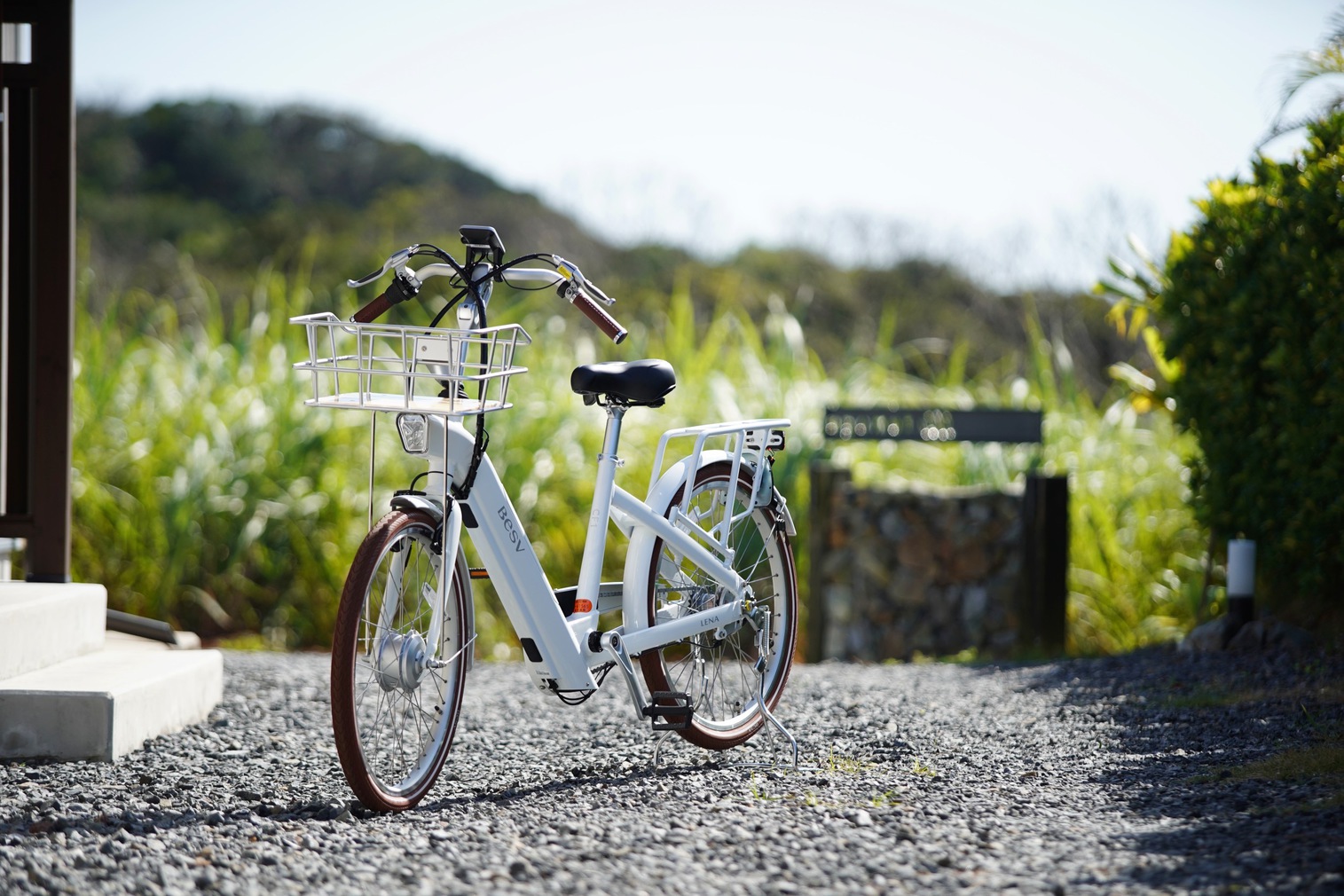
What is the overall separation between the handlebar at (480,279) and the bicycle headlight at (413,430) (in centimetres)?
25

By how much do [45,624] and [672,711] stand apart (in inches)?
80.2

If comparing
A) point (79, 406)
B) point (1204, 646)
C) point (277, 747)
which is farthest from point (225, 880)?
point (79, 406)

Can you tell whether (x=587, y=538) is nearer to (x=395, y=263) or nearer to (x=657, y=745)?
(x=657, y=745)

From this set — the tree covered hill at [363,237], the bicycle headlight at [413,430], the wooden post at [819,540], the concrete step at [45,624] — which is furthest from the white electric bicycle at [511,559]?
the tree covered hill at [363,237]

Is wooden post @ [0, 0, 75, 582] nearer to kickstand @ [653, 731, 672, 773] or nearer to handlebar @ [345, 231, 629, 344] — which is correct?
handlebar @ [345, 231, 629, 344]

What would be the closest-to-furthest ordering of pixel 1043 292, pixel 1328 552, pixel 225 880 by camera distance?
pixel 225 880
pixel 1328 552
pixel 1043 292

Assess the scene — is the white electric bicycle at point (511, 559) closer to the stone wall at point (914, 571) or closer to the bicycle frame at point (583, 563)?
the bicycle frame at point (583, 563)

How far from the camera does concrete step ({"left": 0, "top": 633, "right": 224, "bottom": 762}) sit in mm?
3385

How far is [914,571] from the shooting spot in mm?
6660

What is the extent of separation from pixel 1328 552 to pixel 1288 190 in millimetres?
1490

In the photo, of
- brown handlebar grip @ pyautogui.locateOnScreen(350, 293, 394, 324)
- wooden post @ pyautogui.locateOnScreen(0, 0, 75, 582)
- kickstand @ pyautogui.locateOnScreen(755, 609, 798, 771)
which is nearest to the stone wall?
kickstand @ pyautogui.locateOnScreen(755, 609, 798, 771)

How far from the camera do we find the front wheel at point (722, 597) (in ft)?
11.2

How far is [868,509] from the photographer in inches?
264

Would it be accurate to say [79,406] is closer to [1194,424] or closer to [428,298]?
[428,298]
